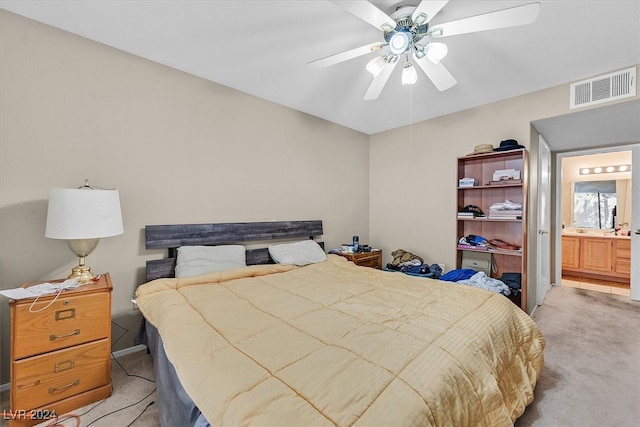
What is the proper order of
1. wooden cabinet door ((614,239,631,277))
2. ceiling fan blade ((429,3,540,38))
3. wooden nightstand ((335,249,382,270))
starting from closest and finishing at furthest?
ceiling fan blade ((429,3,540,38)) → wooden nightstand ((335,249,382,270)) → wooden cabinet door ((614,239,631,277))

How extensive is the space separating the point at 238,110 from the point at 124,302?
2172 millimetres

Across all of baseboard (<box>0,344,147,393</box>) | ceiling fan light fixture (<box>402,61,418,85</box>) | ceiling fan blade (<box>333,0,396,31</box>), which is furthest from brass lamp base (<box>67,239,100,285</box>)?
ceiling fan light fixture (<box>402,61,418,85</box>)

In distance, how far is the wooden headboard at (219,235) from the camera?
7.77ft

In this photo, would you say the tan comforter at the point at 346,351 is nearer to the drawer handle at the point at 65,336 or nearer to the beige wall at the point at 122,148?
the drawer handle at the point at 65,336

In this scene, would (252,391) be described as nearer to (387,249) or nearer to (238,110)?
(238,110)

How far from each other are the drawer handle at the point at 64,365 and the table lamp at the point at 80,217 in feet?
1.59

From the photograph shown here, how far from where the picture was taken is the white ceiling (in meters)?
1.79

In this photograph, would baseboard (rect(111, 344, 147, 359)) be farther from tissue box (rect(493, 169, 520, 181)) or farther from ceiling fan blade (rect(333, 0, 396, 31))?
tissue box (rect(493, 169, 520, 181))

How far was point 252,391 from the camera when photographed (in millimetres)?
898

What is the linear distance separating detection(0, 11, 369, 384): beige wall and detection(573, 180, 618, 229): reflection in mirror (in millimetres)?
5717

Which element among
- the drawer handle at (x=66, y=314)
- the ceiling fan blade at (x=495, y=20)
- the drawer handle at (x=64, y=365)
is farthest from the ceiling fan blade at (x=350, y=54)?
the drawer handle at (x=64, y=365)

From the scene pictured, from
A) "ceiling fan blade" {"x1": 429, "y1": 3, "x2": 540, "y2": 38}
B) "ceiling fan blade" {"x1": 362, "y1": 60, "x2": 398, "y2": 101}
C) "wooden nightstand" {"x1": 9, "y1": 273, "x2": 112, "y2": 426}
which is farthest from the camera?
"ceiling fan blade" {"x1": 362, "y1": 60, "x2": 398, "y2": 101}

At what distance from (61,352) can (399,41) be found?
9.34 ft

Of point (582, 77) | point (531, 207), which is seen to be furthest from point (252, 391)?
point (582, 77)
